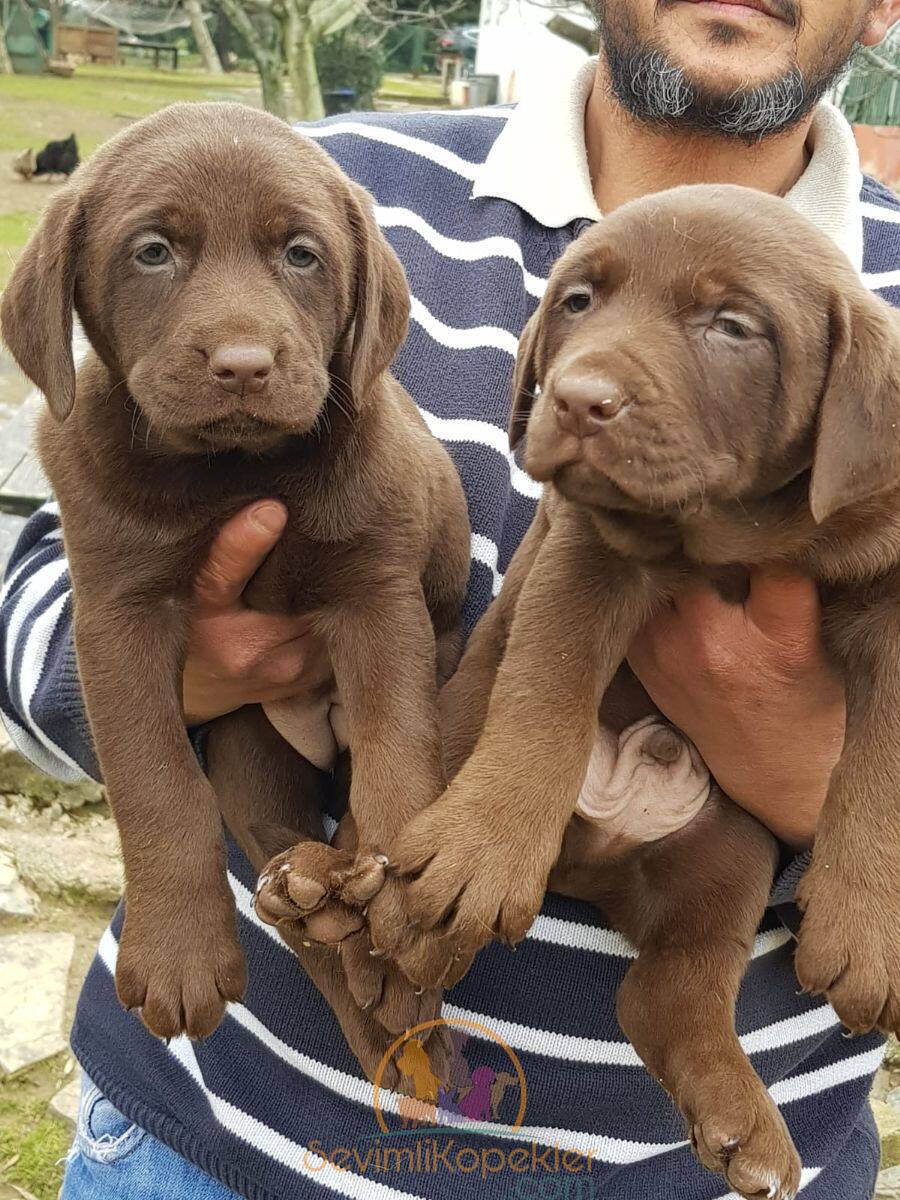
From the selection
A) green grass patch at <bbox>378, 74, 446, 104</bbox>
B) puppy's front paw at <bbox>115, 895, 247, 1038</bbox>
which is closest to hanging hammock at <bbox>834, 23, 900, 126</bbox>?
puppy's front paw at <bbox>115, 895, 247, 1038</bbox>

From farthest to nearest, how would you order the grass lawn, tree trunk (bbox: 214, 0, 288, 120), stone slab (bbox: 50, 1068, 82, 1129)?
1. the grass lawn
2. tree trunk (bbox: 214, 0, 288, 120)
3. stone slab (bbox: 50, 1068, 82, 1129)

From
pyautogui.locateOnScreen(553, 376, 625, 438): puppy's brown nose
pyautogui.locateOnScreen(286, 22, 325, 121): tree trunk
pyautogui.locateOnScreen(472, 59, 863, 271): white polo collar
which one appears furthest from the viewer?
pyautogui.locateOnScreen(286, 22, 325, 121): tree trunk

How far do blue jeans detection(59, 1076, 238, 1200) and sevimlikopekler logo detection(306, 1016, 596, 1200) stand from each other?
0.34 m

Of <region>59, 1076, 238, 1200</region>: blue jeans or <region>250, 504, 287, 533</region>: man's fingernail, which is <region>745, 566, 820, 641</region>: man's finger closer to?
<region>250, 504, 287, 533</region>: man's fingernail

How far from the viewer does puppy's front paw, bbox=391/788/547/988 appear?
6.76ft

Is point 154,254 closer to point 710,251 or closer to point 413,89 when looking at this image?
point 710,251

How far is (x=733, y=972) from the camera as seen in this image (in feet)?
7.47

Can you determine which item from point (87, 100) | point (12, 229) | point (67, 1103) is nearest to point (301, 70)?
point (12, 229)

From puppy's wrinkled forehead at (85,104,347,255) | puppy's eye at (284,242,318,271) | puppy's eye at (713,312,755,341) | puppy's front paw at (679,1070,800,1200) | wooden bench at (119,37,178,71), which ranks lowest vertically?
wooden bench at (119,37,178,71)

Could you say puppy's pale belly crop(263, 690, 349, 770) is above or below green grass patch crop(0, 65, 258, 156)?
above

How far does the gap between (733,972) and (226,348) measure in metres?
1.30

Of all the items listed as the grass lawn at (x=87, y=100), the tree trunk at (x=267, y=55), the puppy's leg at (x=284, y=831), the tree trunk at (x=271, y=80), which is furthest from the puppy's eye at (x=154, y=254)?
the tree trunk at (x=271, y=80)

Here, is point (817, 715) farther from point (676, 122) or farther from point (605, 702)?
point (676, 122)

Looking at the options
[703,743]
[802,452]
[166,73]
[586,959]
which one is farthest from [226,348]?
[166,73]
